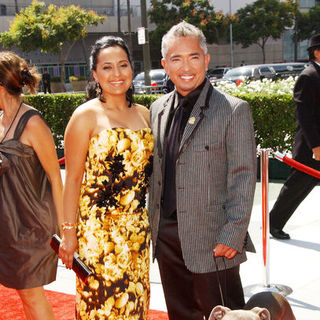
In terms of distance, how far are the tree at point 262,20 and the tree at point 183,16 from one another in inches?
97.3

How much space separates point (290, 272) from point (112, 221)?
275 cm

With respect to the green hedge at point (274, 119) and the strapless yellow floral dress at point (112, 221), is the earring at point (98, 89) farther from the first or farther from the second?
the green hedge at point (274, 119)

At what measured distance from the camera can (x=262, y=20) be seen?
49.6 m

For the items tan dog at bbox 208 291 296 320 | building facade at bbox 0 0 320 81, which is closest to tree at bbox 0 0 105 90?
building facade at bbox 0 0 320 81

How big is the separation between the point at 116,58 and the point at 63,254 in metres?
1.17

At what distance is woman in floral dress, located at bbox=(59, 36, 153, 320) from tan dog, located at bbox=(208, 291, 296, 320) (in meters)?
0.69

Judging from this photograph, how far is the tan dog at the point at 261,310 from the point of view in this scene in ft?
8.99

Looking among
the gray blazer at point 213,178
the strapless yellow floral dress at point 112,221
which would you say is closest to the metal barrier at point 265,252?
the gray blazer at point 213,178

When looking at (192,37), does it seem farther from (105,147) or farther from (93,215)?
Answer: (93,215)

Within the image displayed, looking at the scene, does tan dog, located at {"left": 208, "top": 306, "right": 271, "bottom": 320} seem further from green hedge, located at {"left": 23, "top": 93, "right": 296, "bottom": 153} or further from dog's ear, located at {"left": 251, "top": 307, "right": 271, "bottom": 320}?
green hedge, located at {"left": 23, "top": 93, "right": 296, "bottom": 153}

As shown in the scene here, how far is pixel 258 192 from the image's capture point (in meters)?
9.23

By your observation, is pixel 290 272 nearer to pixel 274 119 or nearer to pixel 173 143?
pixel 173 143

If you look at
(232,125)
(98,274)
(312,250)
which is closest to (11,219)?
(98,274)

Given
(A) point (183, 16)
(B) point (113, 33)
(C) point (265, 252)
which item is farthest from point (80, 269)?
(B) point (113, 33)
